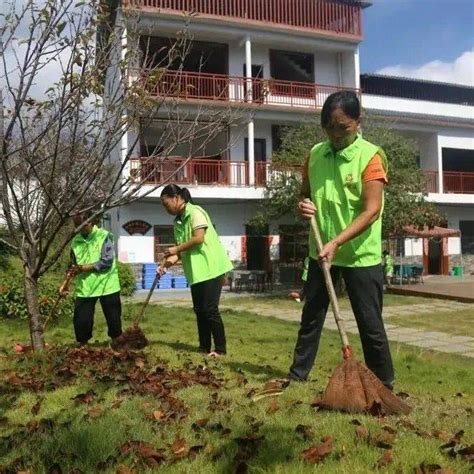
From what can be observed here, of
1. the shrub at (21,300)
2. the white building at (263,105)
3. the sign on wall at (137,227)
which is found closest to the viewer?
the shrub at (21,300)

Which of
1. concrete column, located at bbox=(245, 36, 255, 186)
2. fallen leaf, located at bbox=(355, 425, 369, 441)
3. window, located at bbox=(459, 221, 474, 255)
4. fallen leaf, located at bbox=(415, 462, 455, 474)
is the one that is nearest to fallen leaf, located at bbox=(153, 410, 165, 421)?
fallen leaf, located at bbox=(355, 425, 369, 441)

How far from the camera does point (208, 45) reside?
21.6 m

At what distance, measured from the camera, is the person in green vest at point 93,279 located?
612 centimetres

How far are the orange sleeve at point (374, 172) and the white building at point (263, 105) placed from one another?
14655 millimetres

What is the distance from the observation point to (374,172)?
12.8 ft

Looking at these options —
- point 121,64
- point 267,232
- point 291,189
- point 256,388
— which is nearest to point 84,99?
point 121,64

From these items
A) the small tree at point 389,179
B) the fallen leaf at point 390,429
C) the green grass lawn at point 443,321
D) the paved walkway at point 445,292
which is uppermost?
the small tree at point 389,179

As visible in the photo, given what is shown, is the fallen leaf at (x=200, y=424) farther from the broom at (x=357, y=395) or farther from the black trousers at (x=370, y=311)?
the black trousers at (x=370, y=311)

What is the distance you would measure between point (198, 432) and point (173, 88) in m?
3.08

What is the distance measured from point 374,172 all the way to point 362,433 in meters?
1.65

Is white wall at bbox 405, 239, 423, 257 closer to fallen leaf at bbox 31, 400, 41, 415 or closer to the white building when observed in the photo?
the white building

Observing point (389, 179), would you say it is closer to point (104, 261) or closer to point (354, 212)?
point (104, 261)

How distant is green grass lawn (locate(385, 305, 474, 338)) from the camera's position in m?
10.1

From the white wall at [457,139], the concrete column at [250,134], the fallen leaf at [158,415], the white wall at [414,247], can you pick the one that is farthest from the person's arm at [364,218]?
the white wall at [457,139]
